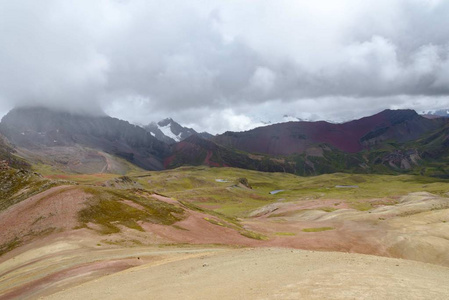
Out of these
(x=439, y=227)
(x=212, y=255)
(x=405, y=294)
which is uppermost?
(x=405, y=294)

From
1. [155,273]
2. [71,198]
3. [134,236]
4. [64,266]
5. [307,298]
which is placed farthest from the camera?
[71,198]

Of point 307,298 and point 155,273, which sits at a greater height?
point 307,298

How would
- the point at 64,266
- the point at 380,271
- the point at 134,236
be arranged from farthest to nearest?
the point at 134,236, the point at 64,266, the point at 380,271

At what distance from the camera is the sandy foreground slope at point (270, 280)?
813 inches

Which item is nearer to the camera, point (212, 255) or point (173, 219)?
point (212, 255)

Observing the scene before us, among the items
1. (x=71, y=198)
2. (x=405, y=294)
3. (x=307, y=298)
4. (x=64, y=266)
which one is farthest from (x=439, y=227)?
(x=71, y=198)

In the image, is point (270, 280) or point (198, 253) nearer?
point (270, 280)

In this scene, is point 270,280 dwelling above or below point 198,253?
above

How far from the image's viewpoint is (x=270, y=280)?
25703 mm

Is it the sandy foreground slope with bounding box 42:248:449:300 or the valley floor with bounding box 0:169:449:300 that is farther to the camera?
the valley floor with bounding box 0:169:449:300

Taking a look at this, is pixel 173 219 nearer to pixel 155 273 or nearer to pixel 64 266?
pixel 64 266

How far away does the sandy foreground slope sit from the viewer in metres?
20.7

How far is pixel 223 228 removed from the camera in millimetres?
75625

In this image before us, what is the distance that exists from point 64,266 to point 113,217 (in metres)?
29.6
